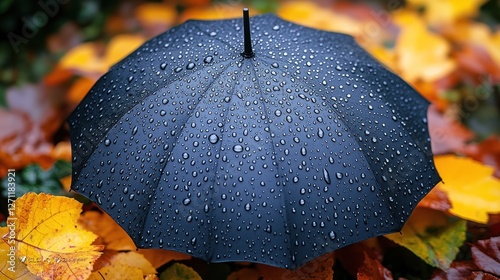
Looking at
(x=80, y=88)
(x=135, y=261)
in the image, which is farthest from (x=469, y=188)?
(x=80, y=88)

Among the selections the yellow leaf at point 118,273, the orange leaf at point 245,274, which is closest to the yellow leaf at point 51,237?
the yellow leaf at point 118,273

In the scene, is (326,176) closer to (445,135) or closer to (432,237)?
(432,237)

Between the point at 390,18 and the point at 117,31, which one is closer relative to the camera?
the point at 117,31

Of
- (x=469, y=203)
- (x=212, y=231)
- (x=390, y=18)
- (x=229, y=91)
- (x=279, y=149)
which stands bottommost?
(x=469, y=203)

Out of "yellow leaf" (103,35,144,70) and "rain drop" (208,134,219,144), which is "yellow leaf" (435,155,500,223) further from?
"yellow leaf" (103,35,144,70)

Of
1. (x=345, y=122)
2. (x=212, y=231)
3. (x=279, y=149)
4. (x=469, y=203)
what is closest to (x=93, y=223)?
(x=212, y=231)

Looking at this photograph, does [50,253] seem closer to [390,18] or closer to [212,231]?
[212,231]

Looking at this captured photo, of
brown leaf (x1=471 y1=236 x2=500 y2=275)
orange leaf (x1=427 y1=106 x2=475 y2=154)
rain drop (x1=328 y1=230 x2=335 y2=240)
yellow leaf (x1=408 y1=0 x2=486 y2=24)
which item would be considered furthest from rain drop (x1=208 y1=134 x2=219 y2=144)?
yellow leaf (x1=408 y1=0 x2=486 y2=24)
